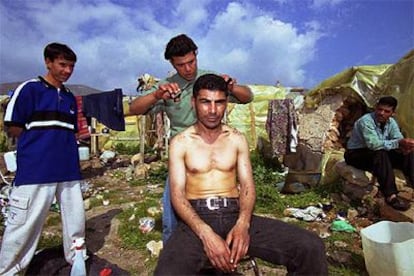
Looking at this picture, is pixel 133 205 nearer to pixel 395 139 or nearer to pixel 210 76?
pixel 210 76

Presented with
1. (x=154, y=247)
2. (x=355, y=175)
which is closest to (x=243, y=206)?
(x=154, y=247)

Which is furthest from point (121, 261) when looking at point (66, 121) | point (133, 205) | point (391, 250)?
point (391, 250)

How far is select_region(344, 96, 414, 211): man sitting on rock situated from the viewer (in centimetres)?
484

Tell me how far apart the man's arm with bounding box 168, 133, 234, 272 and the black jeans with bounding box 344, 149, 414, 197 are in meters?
3.64

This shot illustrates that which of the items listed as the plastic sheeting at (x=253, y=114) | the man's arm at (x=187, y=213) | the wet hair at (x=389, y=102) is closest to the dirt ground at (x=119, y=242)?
the man's arm at (x=187, y=213)

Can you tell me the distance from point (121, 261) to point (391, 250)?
3068 mm

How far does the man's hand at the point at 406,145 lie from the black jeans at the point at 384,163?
8.5 inches

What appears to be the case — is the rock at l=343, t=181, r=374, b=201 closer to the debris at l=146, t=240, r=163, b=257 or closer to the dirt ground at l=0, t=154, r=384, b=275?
the dirt ground at l=0, t=154, r=384, b=275

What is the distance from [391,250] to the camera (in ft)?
9.21

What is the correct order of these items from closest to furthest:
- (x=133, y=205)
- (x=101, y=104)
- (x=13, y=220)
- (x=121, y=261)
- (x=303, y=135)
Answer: (x=13, y=220) → (x=121, y=261) → (x=133, y=205) → (x=101, y=104) → (x=303, y=135)

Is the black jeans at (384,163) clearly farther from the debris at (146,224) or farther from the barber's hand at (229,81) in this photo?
the debris at (146,224)

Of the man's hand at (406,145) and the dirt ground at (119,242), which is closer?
the dirt ground at (119,242)

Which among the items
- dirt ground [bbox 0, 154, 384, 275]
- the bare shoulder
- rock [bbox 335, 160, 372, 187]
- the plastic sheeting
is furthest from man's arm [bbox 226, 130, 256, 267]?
the plastic sheeting

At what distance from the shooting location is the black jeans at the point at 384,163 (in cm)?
484
